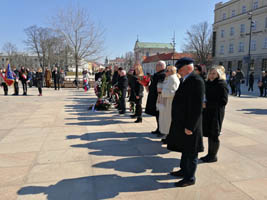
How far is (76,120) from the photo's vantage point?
719 cm

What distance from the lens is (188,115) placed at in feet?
9.01

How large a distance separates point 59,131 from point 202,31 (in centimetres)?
5613

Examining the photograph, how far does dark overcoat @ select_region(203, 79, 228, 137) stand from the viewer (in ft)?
12.0

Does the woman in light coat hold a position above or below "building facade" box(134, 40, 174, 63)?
below

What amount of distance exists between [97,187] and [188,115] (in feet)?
5.42

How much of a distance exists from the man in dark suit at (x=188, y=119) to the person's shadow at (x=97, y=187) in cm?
41

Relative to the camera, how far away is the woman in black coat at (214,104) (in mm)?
3666

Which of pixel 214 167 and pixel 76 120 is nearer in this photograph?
pixel 214 167

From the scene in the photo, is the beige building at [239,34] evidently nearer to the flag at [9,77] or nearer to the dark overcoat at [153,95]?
the flag at [9,77]

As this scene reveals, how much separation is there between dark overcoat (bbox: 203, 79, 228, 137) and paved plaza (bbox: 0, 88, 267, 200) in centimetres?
67

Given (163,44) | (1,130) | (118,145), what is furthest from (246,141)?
(163,44)

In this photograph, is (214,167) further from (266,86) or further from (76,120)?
(266,86)

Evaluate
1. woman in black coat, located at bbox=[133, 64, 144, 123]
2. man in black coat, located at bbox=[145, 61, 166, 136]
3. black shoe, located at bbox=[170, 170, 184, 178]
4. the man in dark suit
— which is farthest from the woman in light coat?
woman in black coat, located at bbox=[133, 64, 144, 123]

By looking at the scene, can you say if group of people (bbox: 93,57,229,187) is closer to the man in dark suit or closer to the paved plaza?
the man in dark suit
